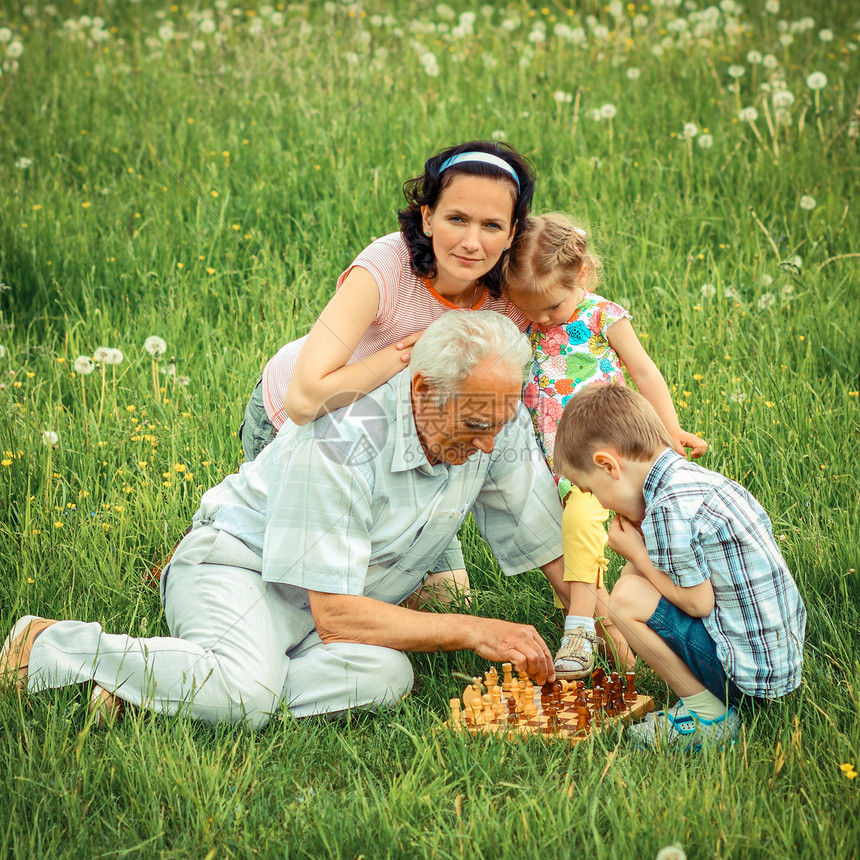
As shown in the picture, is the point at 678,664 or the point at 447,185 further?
the point at 447,185

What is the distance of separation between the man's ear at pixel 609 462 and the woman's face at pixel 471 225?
871 millimetres

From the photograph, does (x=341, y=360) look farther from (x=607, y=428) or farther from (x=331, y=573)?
(x=607, y=428)

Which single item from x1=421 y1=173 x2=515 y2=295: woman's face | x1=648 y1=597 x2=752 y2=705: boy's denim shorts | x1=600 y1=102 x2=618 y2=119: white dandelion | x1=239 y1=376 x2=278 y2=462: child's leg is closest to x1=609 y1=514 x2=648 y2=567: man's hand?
x1=648 y1=597 x2=752 y2=705: boy's denim shorts

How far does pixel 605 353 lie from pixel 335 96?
394 cm

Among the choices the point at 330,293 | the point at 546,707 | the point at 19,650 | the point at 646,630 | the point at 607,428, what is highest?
the point at 330,293

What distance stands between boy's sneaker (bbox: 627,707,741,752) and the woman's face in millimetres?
1542

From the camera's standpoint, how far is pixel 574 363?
142 inches

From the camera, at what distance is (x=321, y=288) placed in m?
5.17

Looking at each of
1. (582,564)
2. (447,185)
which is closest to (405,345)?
(447,185)

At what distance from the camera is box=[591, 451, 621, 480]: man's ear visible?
2.69m

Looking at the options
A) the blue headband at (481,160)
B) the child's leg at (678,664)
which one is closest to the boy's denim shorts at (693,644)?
the child's leg at (678,664)

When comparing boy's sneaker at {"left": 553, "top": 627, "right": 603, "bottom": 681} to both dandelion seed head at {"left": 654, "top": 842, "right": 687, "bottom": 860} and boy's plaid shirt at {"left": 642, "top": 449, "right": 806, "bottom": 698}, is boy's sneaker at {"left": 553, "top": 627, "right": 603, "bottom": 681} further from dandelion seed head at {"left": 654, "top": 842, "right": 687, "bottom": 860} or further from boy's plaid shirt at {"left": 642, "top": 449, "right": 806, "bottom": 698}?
dandelion seed head at {"left": 654, "top": 842, "right": 687, "bottom": 860}

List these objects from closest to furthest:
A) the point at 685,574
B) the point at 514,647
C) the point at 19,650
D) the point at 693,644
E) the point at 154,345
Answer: the point at 685,574, the point at 693,644, the point at 514,647, the point at 19,650, the point at 154,345

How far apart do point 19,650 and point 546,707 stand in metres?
1.65
